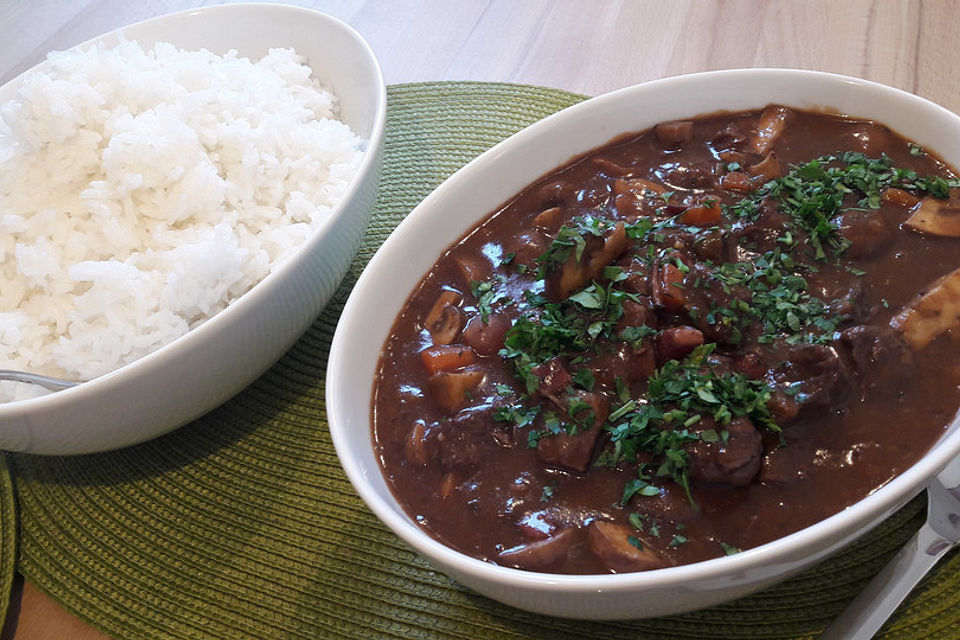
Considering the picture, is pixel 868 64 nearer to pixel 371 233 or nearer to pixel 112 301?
pixel 371 233

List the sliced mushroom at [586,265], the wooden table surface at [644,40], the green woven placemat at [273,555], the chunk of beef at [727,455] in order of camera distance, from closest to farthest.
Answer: the chunk of beef at [727,455]
the green woven placemat at [273,555]
the sliced mushroom at [586,265]
the wooden table surface at [644,40]

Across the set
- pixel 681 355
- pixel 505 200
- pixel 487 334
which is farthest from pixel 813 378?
pixel 505 200

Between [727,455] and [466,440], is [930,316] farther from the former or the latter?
[466,440]

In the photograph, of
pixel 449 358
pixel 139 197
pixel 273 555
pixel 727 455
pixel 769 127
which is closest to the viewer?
pixel 727 455

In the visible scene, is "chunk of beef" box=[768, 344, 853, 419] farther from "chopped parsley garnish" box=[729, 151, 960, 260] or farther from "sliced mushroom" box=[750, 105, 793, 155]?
"sliced mushroom" box=[750, 105, 793, 155]

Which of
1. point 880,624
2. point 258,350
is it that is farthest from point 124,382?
point 880,624

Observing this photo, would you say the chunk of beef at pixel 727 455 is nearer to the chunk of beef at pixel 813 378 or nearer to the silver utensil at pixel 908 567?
the chunk of beef at pixel 813 378

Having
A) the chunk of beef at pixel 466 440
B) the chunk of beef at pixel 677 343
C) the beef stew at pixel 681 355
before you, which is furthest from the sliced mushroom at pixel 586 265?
the chunk of beef at pixel 466 440
